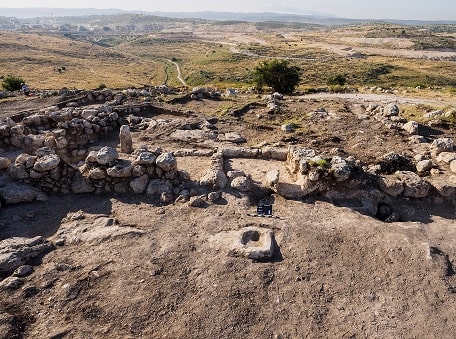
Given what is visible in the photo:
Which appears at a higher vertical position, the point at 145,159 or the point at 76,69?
the point at 145,159

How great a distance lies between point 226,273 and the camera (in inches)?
382

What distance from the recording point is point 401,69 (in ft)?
260

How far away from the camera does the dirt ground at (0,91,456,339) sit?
8461 millimetres

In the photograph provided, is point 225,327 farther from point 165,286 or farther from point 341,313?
point 341,313

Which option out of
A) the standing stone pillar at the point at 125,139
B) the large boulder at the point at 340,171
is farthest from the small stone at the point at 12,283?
the large boulder at the point at 340,171

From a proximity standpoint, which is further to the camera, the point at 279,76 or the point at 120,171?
the point at 279,76

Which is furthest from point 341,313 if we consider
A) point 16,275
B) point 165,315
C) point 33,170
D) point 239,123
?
point 239,123

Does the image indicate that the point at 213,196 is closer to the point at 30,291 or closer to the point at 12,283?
the point at 30,291

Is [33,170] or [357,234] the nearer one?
[357,234]

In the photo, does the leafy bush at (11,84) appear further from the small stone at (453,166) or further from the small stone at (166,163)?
the small stone at (453,166)

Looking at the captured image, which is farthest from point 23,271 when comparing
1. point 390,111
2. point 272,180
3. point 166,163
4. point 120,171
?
point 390,111

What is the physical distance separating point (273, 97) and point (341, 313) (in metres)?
20.4

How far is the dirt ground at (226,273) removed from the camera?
333 inches

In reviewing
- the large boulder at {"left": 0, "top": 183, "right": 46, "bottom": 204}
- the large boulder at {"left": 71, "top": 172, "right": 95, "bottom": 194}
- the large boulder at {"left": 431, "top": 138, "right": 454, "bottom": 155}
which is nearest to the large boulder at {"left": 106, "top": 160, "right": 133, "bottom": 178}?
the large boulder at {"left": 71, "top": 172, "right": 95, "bottom": 194}
